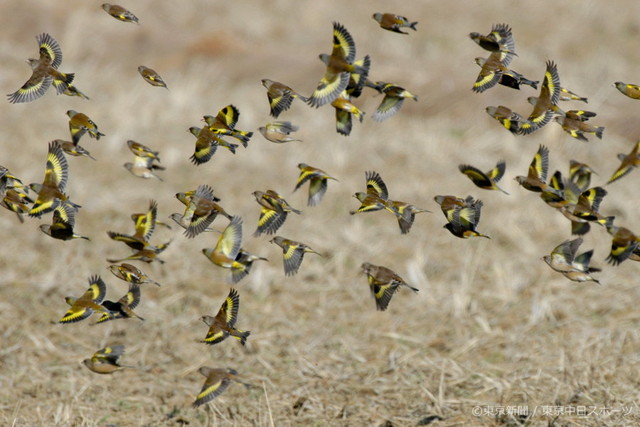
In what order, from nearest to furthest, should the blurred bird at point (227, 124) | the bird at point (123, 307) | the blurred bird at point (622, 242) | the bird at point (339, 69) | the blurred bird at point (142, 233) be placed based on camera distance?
the blurred bird at point (622, 242) → the bird at point (339, 69) → the blurred bird at point (227, 124) → the bird at point (123, 307) → the blurred bird at point (142, 233)

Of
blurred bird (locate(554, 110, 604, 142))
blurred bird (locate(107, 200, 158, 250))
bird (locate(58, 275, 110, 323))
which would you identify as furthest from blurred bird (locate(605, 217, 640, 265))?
bird (locate(58, 275, 110, 323))

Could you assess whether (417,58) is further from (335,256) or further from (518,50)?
(335,256)

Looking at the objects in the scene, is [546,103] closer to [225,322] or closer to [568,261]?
[568,261]

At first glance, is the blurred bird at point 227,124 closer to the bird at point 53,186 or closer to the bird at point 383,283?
the bird at point 53,186

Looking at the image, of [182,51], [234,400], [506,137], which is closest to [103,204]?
[234,400]

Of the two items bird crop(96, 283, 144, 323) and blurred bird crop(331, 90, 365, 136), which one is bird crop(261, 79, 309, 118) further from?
bird crop(96, 283, 144, 323)

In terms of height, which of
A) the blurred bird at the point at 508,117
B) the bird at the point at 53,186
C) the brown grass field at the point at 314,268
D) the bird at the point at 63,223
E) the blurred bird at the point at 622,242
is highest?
the blurred bird at the point at 508,117

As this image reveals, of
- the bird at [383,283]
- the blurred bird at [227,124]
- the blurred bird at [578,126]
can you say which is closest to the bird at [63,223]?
the blurred bird at [227,124]
